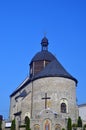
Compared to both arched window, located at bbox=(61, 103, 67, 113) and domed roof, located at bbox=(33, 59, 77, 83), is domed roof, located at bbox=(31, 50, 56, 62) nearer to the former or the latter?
domed roof, located at bbox=(33, 59, 77, 83)

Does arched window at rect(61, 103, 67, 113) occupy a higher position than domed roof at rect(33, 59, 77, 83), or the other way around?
domed roof at rect(33, 59, 77, 83)

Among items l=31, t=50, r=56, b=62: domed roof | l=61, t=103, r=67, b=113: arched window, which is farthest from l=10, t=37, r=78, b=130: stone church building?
l=31, t=50, r=56, b=62: domed roof

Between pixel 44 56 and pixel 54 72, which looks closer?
pixel 54 72

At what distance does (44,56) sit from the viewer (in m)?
51.7

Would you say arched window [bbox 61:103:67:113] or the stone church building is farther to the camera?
arched window [bbox 61:103:67:113]

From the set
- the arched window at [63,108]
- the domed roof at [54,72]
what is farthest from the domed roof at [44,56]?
the arched window at [63,108]

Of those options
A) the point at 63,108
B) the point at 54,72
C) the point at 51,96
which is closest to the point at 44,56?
the point at 54,72

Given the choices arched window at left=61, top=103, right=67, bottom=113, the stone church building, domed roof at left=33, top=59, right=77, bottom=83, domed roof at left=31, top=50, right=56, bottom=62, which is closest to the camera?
the stone church building

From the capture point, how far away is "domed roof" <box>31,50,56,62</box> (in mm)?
51500

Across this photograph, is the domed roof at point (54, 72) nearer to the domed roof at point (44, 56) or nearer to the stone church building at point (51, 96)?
the stone church building at point (51, 96)

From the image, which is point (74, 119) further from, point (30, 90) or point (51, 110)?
point (30, 90)

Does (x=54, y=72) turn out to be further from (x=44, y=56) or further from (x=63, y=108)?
(x=44, y=56)

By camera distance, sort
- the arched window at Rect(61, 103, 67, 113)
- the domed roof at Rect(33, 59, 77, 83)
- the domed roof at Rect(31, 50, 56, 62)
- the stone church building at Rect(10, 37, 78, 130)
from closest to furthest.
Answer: the stone church building at Rect(10, 37, 78, 130), the arched window at Rect(61, 103, 67, 113), the domed roof at Rect(33, 59, 77, 83), the domed roof at Rect(31, 50, 56, 62)

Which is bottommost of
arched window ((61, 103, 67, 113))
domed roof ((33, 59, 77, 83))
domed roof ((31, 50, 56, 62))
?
arched window ((61, 103, 67, 113))
